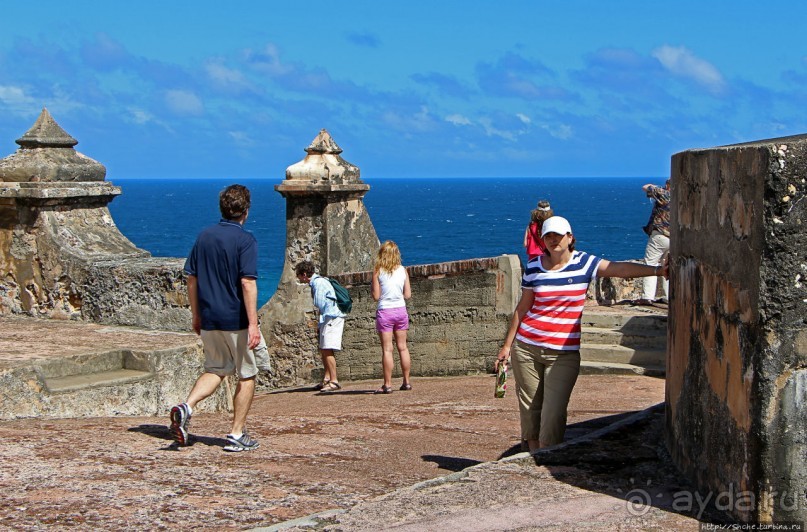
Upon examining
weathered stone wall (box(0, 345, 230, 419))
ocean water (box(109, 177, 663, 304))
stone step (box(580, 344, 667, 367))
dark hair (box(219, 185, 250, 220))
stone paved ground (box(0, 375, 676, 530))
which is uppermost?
ocean water (box(109, 177, 663, 304))

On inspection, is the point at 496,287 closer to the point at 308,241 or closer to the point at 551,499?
the point at 308,241

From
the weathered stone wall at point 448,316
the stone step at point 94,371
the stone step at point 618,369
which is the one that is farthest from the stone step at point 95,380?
the stone step at point 618,369

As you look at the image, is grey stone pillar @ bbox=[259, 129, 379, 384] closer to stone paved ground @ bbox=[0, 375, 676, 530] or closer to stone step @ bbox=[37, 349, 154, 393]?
stone paved ground @ bbox=[0, 375, 676, 530]

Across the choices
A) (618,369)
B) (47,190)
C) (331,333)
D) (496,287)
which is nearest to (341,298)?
(331,333)

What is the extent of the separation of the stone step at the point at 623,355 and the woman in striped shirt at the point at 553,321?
4814 millimetres

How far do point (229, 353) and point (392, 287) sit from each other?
13.7 feet

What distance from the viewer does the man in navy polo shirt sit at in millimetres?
6914

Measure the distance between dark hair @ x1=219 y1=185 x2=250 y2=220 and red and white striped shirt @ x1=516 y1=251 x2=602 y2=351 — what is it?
1.83 meters

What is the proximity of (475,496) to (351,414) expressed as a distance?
3.92 meters

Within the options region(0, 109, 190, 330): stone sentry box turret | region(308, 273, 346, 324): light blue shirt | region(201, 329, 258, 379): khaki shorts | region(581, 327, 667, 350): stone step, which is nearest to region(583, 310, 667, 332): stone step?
region(581, 327, 667, 350): stone step

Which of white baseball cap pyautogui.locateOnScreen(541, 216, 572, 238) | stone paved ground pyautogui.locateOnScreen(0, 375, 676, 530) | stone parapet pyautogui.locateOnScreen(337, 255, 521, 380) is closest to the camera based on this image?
stone paved ground pyautogui.locateOnScreen(0, 375, 676, 530)

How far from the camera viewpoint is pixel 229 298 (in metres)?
6.98

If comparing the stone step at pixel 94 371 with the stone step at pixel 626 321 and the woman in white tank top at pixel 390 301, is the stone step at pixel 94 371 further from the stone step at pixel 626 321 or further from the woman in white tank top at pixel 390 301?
the stone step at pixel 626 321

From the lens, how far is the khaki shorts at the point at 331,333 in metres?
11.9
